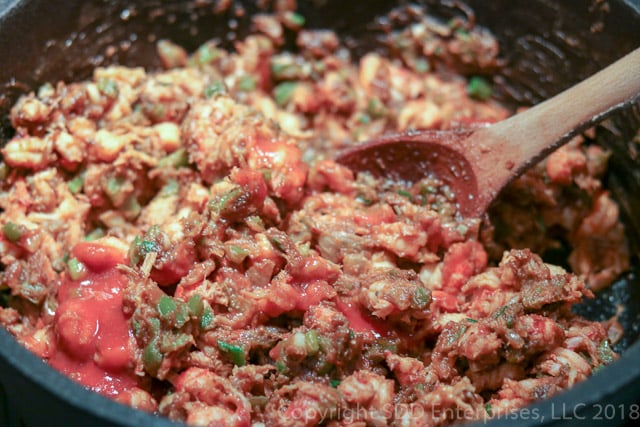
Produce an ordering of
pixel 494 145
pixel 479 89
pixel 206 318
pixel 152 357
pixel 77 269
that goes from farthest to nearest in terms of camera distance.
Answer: pixel 479 89 → pixel 494 145 → pixel 77 269 → pixel 206 318 → pixel 152 357

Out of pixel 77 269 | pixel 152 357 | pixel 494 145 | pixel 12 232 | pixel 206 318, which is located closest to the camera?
pixel 152 357

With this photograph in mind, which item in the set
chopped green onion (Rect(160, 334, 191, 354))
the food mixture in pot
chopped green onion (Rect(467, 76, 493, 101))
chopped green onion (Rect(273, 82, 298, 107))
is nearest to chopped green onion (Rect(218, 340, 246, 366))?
the food mixture in pot

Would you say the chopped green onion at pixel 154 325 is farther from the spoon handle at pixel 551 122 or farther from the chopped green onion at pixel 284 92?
the chopped green onion at pixel 284 92

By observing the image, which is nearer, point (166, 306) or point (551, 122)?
point (166, 306)

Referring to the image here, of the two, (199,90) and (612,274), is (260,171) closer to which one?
(199,90)

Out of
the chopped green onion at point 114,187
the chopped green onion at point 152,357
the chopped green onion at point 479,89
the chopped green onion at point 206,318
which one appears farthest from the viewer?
the chopped green onion at point 479,89

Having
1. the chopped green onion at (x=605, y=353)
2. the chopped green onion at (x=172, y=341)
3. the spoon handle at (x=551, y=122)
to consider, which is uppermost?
the spoon handle at (x=551, y=122)

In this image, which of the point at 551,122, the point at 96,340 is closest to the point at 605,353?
the point at 551,122

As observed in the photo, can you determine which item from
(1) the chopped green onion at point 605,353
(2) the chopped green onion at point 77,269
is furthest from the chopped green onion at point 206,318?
(1) the chopped green onion at point 605,353

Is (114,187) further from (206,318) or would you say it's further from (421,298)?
(421,298)
